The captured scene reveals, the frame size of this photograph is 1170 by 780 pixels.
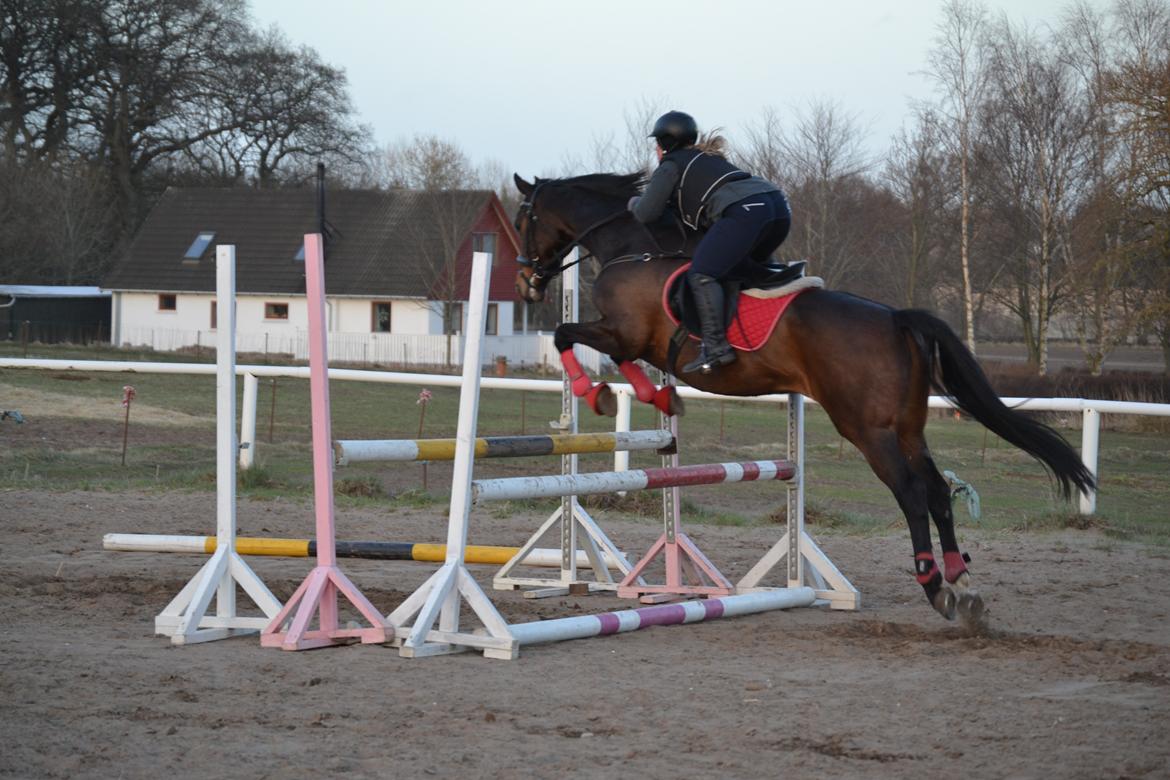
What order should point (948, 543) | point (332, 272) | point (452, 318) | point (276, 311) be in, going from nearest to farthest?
point (948, 543)
point (452, 318)
point (276, 311)
point (332, 272)

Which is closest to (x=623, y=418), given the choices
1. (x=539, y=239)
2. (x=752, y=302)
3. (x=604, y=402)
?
(x=539, y=239)

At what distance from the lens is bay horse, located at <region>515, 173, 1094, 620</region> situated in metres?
5.86

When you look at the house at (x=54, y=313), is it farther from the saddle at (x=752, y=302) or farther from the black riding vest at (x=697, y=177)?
the saddle at (x=752, y=302)

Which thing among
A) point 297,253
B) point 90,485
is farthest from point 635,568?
point 297,253

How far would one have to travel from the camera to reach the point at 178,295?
41000mm

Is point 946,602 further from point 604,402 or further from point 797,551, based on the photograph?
point 604,402

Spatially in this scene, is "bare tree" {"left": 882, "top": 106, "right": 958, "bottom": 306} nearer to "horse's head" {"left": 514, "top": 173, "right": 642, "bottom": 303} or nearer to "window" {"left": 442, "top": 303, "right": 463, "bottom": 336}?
"window" {"left": 442, "top": 303, "right": 463, "bottom": 336}

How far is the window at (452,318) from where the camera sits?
38344 millimetres

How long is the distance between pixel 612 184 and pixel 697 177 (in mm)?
824

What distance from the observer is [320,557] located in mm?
5484

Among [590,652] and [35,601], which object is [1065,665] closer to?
[590,652]

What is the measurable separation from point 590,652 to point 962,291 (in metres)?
30.3

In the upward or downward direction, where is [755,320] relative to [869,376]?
upward

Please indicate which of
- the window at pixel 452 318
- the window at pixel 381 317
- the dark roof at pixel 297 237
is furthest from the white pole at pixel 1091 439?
the window at pixel 381 317
